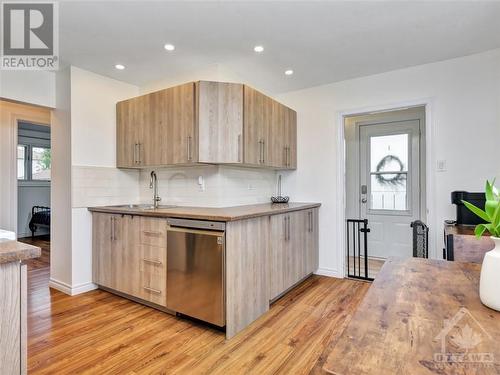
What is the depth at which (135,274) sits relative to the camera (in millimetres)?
2699

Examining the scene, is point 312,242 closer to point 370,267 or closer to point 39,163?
point 370,267

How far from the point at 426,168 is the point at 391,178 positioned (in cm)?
130

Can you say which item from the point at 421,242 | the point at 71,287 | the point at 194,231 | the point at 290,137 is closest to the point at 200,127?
the point at 194,231

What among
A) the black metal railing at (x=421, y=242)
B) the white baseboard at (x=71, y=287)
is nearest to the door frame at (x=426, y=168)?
the black metal railing at (x=421, y=242)

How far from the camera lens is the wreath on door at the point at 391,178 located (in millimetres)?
4242

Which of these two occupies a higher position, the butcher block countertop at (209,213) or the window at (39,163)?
the window at (39,163)

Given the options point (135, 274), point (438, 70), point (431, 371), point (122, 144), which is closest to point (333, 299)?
point (135, 274)

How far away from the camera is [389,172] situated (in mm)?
4336

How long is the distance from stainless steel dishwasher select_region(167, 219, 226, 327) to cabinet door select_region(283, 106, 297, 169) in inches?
66.6

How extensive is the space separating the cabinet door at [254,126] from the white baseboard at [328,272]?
1.66 meters

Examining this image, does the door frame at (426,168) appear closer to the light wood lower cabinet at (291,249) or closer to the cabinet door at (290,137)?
Answer: the light wood lower cabinet at (291,249)

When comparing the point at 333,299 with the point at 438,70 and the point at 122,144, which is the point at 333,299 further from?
the point at 122,144

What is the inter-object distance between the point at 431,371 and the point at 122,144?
345 cm

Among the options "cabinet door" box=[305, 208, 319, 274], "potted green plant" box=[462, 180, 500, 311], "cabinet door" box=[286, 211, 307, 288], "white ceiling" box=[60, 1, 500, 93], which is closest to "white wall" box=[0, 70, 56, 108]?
"white ceiling" box=[60, 1, 500, 93]
